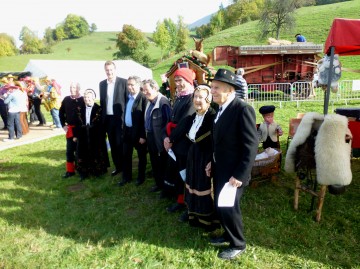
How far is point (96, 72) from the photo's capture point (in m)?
21.1

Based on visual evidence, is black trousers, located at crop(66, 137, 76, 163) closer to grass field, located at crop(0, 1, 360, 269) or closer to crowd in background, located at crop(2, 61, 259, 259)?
crowd in background, located at crop(2, 61, 259, 259)

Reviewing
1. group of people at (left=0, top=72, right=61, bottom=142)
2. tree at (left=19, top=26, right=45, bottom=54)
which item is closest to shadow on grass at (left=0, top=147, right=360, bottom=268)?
group of people at (left=0, top=72, right=61, bottom=142)

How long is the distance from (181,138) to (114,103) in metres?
2.07

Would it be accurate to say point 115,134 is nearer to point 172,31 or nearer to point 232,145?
point 232,145

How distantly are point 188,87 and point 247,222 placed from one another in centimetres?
195

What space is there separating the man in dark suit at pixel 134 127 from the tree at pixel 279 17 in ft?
117

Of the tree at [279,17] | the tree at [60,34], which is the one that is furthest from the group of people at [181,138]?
the tree at [60,34]

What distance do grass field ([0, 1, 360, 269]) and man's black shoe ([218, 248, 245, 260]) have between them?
0.06 meters

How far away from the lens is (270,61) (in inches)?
627

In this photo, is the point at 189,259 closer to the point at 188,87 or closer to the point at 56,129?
the point at 188,87

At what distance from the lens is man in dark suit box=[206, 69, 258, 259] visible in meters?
2.75

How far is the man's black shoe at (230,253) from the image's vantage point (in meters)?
3.10

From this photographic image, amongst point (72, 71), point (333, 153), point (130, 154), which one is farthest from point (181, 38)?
point (333, 153)

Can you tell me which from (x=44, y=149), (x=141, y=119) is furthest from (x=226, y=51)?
(x=141, y=119)
